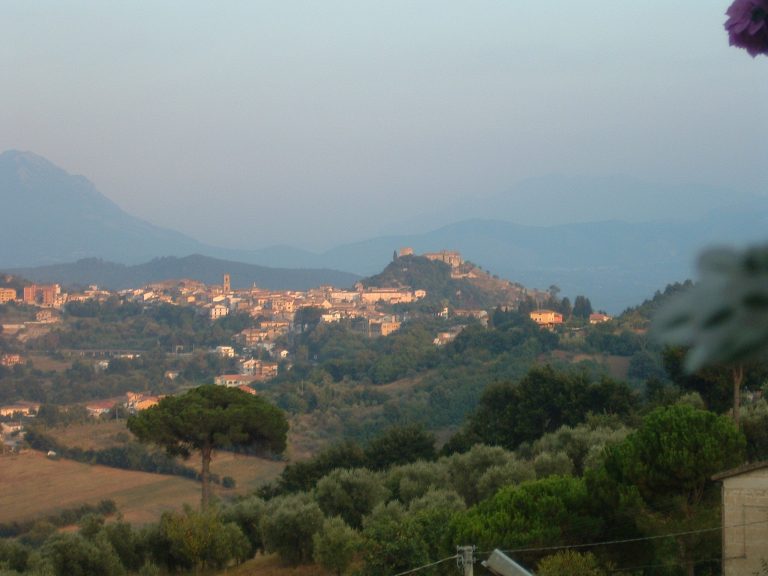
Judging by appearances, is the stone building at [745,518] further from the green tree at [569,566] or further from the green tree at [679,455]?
the green tree at [679,455]

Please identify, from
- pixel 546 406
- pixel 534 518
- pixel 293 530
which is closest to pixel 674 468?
pixel 534 518

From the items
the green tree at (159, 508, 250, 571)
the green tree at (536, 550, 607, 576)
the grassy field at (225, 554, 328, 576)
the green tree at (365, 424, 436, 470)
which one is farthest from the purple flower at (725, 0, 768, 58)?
the green tree at (365, 424, 436, 470)

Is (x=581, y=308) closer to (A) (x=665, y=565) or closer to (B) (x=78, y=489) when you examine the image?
(B) (x=78, y=489)

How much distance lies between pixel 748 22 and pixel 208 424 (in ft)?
58.1

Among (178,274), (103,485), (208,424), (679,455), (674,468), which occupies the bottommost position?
(103,485)

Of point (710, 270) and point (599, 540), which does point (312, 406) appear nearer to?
point (599, 540)

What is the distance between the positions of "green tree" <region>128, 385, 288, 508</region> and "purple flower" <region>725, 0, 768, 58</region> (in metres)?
17.6

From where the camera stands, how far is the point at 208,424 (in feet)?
59.3

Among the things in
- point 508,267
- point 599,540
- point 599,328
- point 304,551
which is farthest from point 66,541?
point 508,267

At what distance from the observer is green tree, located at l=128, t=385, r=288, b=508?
712 inches

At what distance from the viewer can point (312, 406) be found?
154 ft

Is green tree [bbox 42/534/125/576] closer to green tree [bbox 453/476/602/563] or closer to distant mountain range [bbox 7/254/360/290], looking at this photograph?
green tree [bbox 453/476/602/563]

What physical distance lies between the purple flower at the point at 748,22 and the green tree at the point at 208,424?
17.6 metres

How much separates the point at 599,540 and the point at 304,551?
4.38 m
